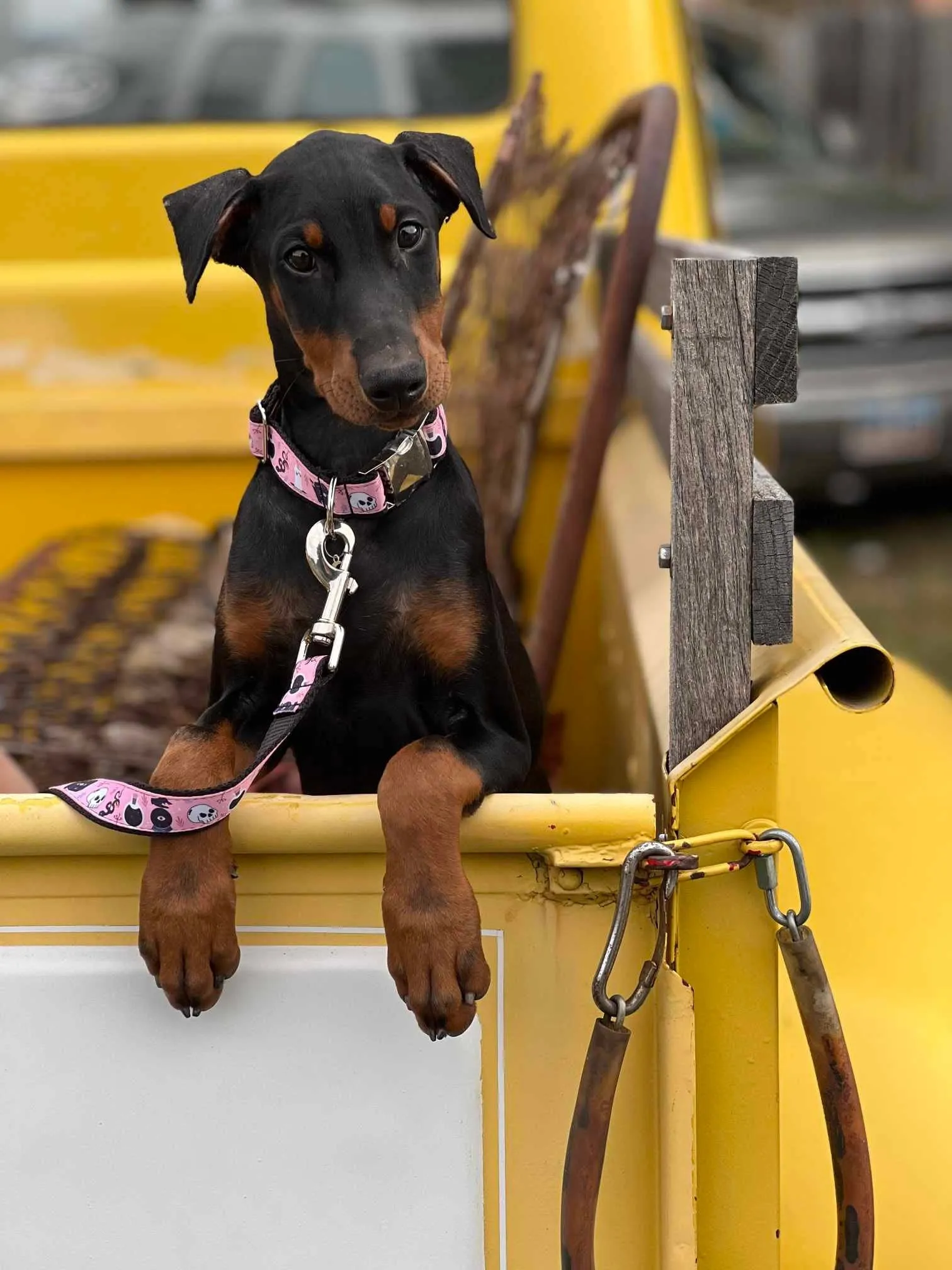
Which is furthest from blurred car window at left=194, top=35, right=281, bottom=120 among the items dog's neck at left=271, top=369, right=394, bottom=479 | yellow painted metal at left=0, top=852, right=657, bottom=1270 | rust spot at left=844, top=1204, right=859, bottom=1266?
rust spot at left=844, top=1204, right=859, bottom=1266

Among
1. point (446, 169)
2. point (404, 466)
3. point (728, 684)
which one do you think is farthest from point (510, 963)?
point (446, 169)

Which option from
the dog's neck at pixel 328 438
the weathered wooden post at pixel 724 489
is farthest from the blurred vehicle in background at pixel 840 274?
the weathered wooden post at pixel 724 489

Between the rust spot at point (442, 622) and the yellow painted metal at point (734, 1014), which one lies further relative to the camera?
the rust spot at point (442, 622)

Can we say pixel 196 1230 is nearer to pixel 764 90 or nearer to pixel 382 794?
pixel 382 794

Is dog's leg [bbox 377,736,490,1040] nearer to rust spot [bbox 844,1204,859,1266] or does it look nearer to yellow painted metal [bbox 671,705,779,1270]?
yellow painted metal [bbox 671,705,779,1270]

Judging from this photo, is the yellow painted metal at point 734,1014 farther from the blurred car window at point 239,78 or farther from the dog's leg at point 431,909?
the blurred car window at point 239,78

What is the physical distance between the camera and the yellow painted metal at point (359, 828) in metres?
1.43

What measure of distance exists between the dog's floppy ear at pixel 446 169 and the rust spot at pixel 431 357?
12cm

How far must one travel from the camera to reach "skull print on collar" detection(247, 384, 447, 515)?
65.9 inches

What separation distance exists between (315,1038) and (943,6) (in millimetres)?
17358

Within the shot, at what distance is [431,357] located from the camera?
161cm

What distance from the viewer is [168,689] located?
2957 mm

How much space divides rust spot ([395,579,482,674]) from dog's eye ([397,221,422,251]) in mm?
369

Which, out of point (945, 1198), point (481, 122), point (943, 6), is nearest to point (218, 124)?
point (481, 122)
